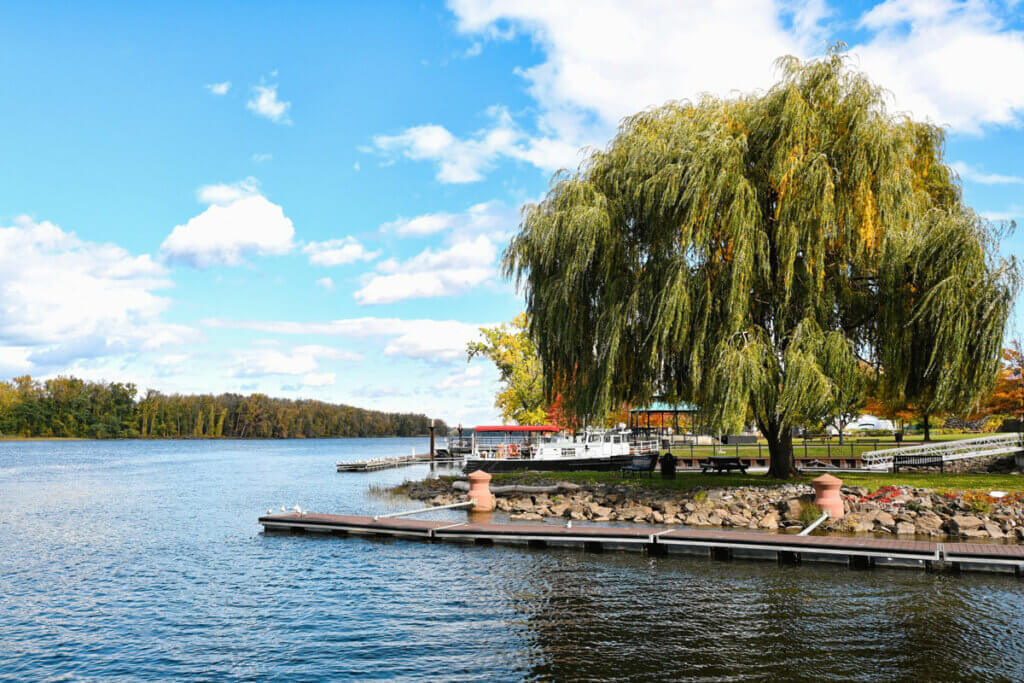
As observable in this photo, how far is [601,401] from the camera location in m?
22.6

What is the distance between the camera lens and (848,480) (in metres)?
25.3

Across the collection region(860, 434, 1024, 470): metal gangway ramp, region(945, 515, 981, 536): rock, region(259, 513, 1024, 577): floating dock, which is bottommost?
region(259, 513, 1024, 577): floating dock

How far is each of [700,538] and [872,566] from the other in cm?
375

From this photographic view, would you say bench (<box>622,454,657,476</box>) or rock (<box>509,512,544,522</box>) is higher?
bench (<box>622,454,657,476</box>)

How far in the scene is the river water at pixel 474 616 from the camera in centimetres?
1043

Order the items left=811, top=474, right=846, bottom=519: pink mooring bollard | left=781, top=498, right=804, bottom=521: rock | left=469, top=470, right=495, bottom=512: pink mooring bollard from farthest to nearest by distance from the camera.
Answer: left=469, top=470, right=495, bottom=512: pink mooring bollard → left=781, top=498, right=804, bottom=521: rock → left=811, top=474, right=846, bottom=519: pink mooring bollard

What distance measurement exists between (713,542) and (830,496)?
5.22 metres

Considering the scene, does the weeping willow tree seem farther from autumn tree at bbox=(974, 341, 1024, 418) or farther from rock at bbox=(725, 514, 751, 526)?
autumn tree at bbox=(974, 341, 1024, 418)

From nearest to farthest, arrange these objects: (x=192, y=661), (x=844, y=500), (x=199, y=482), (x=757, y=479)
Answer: (x=192, y=661) < (x=844, y=500) < (x=757, y=479) < (x=199, y=482)

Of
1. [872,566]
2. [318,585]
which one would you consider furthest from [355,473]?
[872,566]

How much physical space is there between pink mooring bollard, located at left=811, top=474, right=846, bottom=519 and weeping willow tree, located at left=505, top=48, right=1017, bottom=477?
191 centimetres

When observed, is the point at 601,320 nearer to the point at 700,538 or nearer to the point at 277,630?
the point at 700,538

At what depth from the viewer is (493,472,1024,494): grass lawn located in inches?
911

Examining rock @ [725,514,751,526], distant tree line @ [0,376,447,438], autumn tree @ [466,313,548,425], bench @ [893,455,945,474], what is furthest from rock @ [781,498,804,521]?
distant tree line @ [0,376,447,438]
